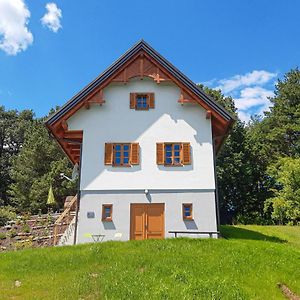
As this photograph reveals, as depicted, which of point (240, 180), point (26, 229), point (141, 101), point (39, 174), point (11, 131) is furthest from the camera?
point (11, 131)

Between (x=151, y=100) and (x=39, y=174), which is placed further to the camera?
(x=39, y=174)

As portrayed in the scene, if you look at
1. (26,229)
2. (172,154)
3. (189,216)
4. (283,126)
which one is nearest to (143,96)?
(172,154)

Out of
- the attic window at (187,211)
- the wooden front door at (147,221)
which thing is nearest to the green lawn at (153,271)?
the attic window at (187,211)

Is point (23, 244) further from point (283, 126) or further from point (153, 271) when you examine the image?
point (283, 126)

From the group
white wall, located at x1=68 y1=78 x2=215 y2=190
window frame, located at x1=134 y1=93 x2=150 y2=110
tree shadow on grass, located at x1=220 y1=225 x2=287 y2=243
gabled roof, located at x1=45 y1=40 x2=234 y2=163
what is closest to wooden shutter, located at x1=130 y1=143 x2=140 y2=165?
white wall, located at x1=68 y1=78 x2=215 y2=190

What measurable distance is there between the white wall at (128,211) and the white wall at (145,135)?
1.47ft

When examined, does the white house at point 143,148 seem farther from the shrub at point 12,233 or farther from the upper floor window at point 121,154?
the shrub at point 12,233

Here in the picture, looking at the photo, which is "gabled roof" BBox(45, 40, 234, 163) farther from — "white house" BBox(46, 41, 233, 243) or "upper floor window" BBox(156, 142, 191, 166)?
"upper floor window" BBox(156, 142, 191, 166)

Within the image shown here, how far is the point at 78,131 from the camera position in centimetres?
2012

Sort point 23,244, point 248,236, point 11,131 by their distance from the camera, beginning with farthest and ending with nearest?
point 11,131 → point 23,244 → point 248,236

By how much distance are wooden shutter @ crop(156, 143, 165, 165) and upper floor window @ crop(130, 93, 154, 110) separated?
2.21 metres

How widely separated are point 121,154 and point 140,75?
4.34 metres

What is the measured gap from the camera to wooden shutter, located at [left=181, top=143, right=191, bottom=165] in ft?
62.8

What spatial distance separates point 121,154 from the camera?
1948cm
